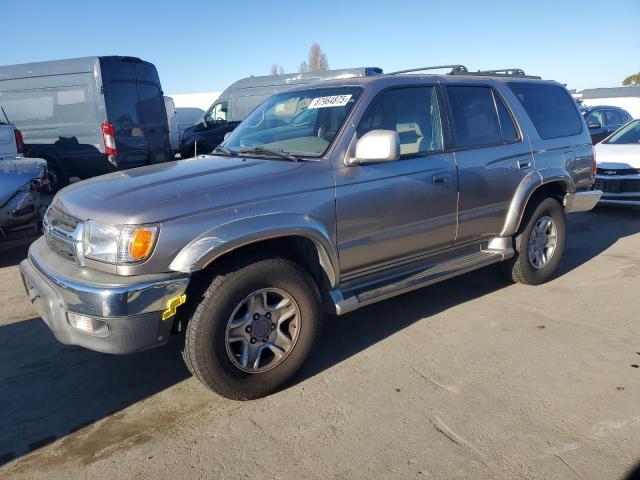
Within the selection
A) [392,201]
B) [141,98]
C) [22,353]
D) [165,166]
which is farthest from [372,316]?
[141,98]

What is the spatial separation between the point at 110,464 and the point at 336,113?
2.55 m

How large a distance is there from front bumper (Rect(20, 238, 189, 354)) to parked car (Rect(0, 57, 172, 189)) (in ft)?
24.6

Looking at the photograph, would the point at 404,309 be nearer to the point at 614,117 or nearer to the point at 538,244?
the point at 538,244

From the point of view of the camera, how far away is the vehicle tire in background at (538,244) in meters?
4.64

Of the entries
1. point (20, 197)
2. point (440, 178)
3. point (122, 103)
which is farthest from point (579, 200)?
point (122, 103)

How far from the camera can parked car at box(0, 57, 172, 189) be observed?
9539 millimetres

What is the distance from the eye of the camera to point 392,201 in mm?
3498

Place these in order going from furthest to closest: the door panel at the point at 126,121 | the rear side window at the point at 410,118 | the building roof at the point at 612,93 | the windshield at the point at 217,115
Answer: the building roof at the point at 612,93 < the windshield at the point at 217,115 < the door panel at the point at 126,121 < the rear side window at the point at 410,118

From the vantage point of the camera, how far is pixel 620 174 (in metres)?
7.71

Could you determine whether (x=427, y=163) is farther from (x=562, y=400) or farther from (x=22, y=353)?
(x=22, y=353)

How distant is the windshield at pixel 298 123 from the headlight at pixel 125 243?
123 cm

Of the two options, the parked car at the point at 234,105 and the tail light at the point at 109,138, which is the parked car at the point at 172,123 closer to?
the parked car at the point at 234,105

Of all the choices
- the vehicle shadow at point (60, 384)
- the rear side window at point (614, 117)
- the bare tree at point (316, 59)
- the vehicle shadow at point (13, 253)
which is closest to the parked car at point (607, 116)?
the rear side window at point (614, 117)

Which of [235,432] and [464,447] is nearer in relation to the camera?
[464,447]
